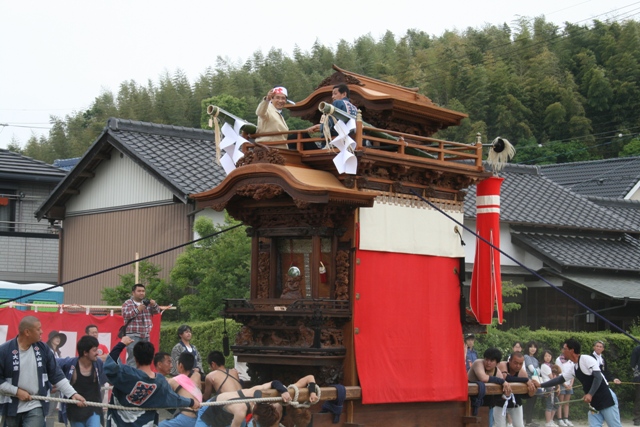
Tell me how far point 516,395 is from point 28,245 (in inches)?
761

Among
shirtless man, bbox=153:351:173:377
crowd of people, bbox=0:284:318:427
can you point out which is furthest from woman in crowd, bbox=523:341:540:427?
shirtless man, bbox=153:351:173:377

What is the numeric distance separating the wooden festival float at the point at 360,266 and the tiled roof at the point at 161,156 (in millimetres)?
9787

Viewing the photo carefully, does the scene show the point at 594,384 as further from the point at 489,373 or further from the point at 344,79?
the point at 344,79

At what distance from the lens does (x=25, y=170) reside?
2908cm

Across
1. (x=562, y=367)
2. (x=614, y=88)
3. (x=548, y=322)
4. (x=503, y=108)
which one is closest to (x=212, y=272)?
(x=562, y=367)

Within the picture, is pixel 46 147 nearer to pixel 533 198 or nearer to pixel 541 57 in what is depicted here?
pixel 541 57

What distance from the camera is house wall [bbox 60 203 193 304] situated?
22.7 meters

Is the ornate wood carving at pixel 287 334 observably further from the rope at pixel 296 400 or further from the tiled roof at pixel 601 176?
the tiled roof at pixel 601 176

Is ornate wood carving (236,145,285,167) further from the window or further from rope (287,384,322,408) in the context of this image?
the window

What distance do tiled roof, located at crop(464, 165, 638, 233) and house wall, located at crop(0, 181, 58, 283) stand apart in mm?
12928

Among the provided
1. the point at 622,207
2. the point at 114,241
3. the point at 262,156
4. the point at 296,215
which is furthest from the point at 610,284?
the point at 262,156

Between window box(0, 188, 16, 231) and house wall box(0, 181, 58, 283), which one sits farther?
window box(0, 188, 16, 231)

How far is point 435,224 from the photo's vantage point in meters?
12.6

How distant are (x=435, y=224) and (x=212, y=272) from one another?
7.45 m
